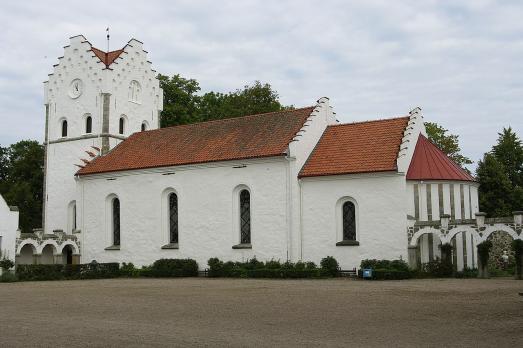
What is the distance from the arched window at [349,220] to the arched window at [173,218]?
36.0ft

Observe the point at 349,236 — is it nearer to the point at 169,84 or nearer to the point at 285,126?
the point at 285,126

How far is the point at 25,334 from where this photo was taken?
13047mm

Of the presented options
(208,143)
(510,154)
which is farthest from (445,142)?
(208,143)

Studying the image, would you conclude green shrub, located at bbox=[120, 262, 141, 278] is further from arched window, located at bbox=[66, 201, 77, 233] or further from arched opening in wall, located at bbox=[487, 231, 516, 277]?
arched opening in wall, located at bbox=[487, 231, 516, 277]

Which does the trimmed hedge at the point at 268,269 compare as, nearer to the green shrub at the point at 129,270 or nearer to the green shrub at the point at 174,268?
the green shrub at the point at 174,268

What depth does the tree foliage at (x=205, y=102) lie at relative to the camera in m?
52.4

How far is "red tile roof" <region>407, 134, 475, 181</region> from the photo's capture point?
106ft

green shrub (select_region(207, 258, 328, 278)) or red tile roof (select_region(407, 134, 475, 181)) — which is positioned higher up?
red tile roof (select_region(407, 134, 475, 181))

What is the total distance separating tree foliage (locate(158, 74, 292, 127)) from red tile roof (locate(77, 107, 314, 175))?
36.3ft

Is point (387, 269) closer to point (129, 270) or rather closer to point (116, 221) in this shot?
point (129, 270)

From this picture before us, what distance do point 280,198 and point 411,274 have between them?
836cm

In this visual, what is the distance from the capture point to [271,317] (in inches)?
624

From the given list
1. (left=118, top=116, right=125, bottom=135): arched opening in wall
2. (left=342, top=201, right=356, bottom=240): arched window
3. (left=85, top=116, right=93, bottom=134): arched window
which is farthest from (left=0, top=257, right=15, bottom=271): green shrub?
(left=342, top=201, right=356, bottom=240): arched window

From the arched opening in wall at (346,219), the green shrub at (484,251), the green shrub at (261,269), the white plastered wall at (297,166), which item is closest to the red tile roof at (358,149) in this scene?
the white plastered wall at (297,166)
